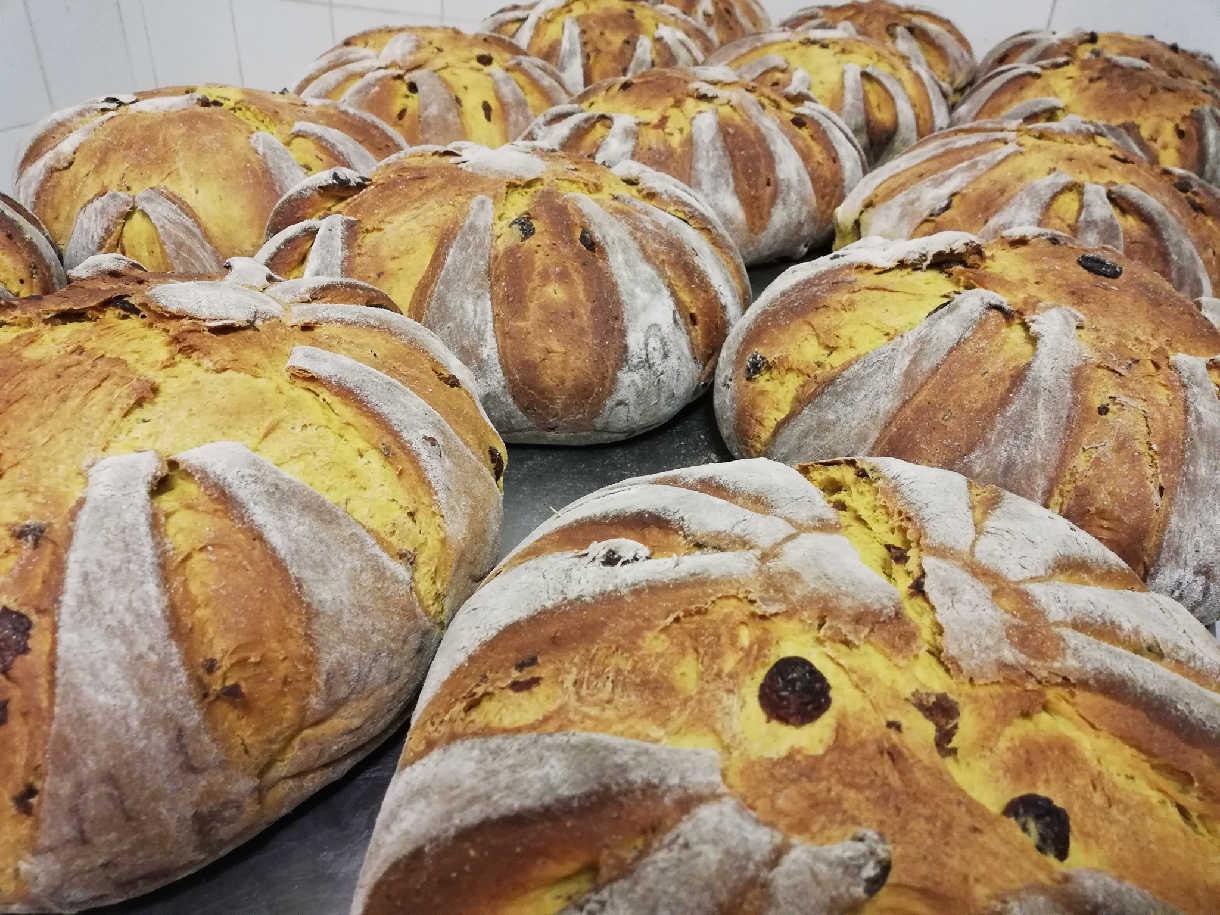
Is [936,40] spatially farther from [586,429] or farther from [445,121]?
[586,429]

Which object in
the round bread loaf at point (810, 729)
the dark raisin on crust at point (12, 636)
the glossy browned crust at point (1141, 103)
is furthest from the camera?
the glossy browned crust at point (1141, 103)

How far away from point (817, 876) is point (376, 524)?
0.73m

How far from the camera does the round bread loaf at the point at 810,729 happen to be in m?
0.76

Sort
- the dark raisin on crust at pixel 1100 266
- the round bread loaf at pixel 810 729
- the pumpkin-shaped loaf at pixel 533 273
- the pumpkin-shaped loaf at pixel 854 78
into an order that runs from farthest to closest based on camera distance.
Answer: the pumpkin-shaped loaf at pixel 854 78 → the pumpkin-shaped loaf at pixel 533 273 → the dark raisin on crust at pixel 1100 266 → the round bread loaf at pixel 810 729

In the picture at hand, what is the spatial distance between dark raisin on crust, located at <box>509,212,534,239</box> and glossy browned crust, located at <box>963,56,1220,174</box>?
1.63m

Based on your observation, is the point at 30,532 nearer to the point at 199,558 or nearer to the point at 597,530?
the point at 199,558

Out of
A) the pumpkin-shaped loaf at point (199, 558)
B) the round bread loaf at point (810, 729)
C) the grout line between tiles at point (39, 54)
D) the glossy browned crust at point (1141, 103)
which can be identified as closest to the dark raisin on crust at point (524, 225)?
the pumpkin-shaped loaf at point (199, 558)

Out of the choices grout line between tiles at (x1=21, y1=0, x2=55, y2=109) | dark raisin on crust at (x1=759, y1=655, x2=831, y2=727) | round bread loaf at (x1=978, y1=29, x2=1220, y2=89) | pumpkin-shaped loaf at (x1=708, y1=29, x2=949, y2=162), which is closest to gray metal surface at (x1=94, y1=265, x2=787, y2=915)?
dark raisin on crust at (x1=759, y1=655, x2=831, y2=727)

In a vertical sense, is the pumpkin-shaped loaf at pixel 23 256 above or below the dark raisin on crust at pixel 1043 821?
above

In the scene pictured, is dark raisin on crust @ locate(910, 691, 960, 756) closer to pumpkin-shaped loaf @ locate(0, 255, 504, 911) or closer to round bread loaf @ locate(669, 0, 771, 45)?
pumpkin-shaped loaf @ locate(0, 255, 504, 911)

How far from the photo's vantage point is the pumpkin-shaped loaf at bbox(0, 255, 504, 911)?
94 cm

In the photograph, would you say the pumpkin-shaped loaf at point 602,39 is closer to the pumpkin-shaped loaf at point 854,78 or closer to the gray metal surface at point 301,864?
the pumpkin-shaped loaf at point 854,78

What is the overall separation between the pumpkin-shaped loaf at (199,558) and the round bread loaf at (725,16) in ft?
8.58

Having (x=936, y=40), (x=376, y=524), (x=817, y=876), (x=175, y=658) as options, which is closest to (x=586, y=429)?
(x=376, y=524)
